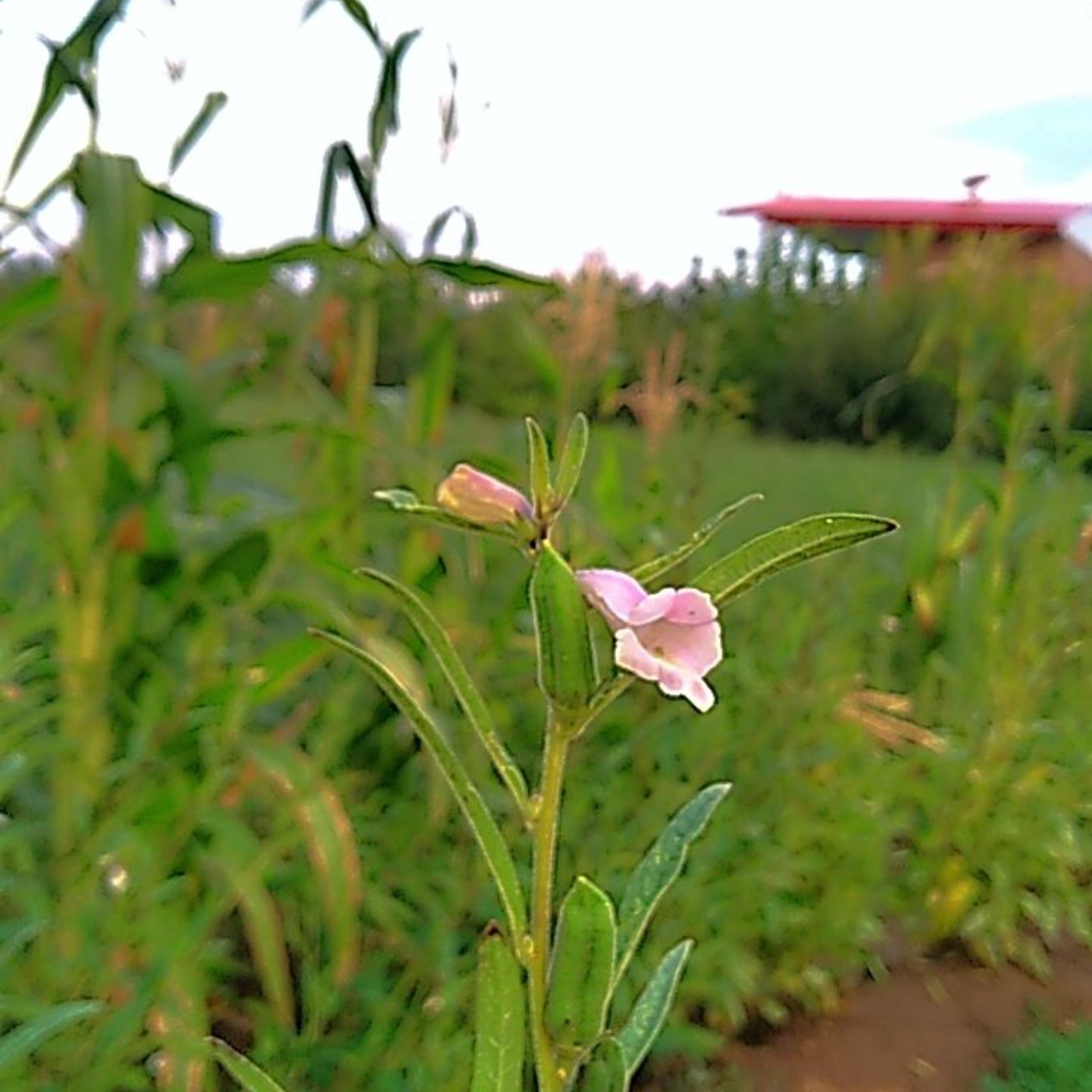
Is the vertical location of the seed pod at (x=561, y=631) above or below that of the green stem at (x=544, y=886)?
above

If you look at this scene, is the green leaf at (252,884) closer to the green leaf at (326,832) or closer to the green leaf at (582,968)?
the green leaf at (326,832)

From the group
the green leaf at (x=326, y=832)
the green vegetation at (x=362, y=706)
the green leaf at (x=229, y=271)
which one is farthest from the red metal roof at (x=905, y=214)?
the green leaf at (x=326, y=832)

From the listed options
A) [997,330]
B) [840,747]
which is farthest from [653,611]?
[997,330]

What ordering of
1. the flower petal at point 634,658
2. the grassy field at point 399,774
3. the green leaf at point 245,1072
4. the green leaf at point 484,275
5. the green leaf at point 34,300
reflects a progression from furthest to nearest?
the green leaf at point 484,275 < the green leaf at point 34,300 < the grassy field at point 399,774 < the green leaf at point 245,1072 < the flower petal at point 634,658

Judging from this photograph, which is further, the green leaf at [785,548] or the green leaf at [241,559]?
the green leaf at [241,559]

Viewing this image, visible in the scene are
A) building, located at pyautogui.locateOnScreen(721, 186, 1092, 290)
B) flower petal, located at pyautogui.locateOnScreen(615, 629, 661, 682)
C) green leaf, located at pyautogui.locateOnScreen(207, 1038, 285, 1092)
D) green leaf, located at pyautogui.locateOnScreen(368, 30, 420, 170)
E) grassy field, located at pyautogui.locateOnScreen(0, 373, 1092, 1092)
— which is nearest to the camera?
flower petal, located at pyautogui.locateOnScreen(615, 629, 661, 682)

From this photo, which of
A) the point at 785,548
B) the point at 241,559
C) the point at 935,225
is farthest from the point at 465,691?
the point at 935,225

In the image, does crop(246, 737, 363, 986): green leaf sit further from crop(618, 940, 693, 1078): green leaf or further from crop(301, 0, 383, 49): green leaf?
crop(301, 0, 383, 49): green leaf

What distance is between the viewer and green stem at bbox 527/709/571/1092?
0.68m

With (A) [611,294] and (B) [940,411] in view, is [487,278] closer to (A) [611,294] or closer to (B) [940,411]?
(A) [611,294]

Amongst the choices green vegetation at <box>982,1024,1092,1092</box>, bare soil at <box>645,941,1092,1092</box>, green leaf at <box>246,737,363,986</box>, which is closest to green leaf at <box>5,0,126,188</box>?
green leaf at <box>246,737,363,986</box>

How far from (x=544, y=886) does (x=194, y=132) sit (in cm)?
117

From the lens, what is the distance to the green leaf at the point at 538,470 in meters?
0.68

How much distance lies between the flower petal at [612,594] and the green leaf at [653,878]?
0.14 m
